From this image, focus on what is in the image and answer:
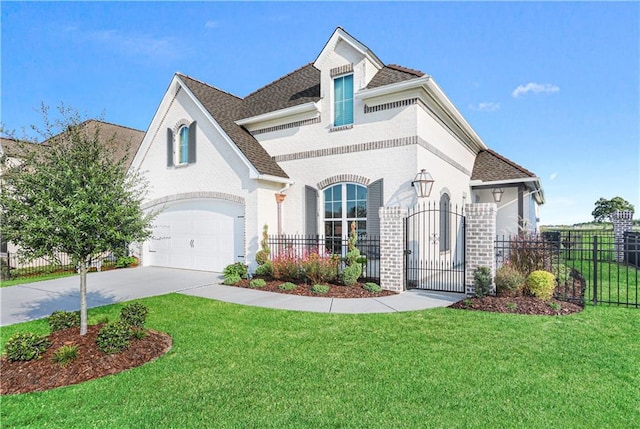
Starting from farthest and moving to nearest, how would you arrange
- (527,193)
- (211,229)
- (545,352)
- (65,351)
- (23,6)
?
(527,193)
(211,229)
(23,6)
(545,352)
(65,351)

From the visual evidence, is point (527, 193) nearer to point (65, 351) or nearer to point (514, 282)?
point (514, 282)

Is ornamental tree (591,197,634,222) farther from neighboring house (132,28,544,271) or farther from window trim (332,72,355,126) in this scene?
window trim (332,72,355,126)

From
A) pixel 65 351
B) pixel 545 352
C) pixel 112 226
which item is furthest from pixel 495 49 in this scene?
pixel 65 351

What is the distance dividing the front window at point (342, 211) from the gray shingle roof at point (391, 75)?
351cm

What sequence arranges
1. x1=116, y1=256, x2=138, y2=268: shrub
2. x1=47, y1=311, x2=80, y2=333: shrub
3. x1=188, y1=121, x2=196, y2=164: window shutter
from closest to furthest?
x1=47, y1=311, x2=80, y2=333: shrub < x1=188, y1=121, x2=196, y2=164: window shutter < x1=116, y1=256, x2=138, y2=268: shrub

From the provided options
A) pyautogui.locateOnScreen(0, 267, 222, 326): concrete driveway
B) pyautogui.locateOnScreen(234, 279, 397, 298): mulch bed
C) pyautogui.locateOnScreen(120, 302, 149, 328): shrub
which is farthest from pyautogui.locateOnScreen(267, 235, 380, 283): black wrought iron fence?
pyautogui.locateOnScreen(120, 302, 149, 328): shrub

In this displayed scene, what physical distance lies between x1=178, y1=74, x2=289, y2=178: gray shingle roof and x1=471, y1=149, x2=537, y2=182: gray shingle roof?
32.5ft

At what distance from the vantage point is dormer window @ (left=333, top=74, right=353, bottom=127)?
11664 millimetres

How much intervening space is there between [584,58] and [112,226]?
13867 millimetres

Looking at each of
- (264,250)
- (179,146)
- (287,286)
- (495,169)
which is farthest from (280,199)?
(495,169)

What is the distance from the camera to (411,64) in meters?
12.2

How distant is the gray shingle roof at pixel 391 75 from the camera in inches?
412

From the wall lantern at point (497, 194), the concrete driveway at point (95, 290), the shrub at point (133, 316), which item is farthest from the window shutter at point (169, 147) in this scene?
the wall lantern at point (497, 194)

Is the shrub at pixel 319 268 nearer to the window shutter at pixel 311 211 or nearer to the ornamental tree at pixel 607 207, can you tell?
the window shutter at pixel 311 211
